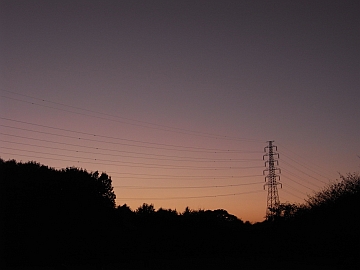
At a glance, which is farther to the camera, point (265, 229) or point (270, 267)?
point (265, 229)

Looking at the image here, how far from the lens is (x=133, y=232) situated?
70.5 m

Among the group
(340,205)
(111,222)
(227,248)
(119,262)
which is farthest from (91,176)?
(340,205)

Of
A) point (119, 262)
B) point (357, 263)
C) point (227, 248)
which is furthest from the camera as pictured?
point (227, 248)

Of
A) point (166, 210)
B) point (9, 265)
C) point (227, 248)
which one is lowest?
point (9, 265)

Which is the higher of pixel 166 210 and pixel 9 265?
pixel 166 210

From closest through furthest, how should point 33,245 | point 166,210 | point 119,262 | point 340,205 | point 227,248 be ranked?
1. point 340,205
2. point 33,245
3. point 119,262
4. point 227,248
5. point 166,210

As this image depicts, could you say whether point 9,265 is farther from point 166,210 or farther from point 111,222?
point 166,210

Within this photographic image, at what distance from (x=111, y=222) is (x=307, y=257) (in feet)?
74.5

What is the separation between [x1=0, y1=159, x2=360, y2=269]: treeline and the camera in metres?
50.4

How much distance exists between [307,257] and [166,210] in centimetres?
3321

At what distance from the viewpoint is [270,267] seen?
53938 mm

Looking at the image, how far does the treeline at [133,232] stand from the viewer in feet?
165

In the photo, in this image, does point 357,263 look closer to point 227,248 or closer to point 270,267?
point 270,267

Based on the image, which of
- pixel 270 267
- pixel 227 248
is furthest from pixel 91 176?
pixel 270 267
